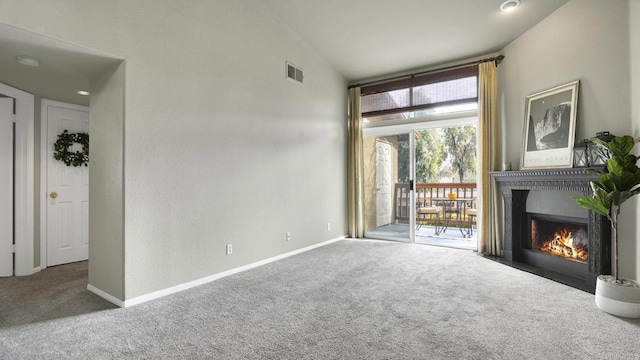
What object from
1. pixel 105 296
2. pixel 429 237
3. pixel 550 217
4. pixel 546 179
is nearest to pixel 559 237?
pixel 550 217

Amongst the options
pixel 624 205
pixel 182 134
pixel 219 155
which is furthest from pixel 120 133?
pixel 624 205

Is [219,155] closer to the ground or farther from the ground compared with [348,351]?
farther from the ground

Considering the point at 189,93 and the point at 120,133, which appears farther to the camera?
the point at 189,93

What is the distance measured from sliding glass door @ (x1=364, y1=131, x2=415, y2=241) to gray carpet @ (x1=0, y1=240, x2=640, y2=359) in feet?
6.87

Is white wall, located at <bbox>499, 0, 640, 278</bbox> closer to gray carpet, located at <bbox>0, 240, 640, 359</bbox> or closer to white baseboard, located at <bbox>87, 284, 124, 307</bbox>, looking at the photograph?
gray carpet, located at <bbox>0, 240, 640, 359</bbox>

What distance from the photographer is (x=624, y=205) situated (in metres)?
2.91

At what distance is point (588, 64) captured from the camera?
3.24 meters

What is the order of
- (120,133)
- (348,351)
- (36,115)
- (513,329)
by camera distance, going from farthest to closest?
(36,115)
(120,133)
(513,329)
(348,351)

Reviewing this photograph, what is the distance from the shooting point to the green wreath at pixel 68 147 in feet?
12.9

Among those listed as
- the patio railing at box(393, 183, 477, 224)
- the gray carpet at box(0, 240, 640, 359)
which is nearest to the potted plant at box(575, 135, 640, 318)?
the gray carpet at box(0, 240, 640, 359)

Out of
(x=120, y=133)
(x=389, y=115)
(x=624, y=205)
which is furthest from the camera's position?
(x=389, y=115)

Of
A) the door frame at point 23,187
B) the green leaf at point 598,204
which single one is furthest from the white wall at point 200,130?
the green leaf at point 598,204

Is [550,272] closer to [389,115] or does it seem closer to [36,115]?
[389,115]

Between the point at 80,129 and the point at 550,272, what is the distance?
6282mm
